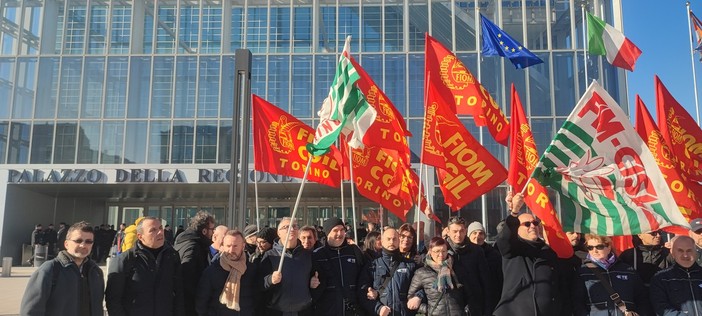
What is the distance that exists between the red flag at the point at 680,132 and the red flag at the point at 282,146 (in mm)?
4993

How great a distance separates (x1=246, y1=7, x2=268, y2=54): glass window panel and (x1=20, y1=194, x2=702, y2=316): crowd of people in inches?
751

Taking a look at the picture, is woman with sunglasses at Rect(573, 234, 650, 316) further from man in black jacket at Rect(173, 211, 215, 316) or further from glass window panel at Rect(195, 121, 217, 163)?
glass window panel at Rect(195, 121, 217, 163)

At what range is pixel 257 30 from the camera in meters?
25.0

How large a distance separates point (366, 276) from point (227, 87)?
19207 millimetres

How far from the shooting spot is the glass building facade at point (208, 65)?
23703 mm

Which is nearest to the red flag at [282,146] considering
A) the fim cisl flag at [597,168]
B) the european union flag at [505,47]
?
the european union flag at [505,47]

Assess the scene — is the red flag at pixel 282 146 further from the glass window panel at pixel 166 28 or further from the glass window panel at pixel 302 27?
the glass window panel at pixel 166 28

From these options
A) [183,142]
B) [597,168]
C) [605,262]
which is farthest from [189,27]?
[605,262]

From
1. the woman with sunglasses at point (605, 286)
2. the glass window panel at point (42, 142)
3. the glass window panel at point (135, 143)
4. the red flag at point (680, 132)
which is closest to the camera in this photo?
the woman with sunglasses at point (605, 286)

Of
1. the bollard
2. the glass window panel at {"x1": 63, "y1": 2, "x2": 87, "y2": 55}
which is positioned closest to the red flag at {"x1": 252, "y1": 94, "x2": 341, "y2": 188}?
the bollard

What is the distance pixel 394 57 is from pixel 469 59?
9.75ft

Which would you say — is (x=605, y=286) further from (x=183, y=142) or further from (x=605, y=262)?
(x=183, y=142)

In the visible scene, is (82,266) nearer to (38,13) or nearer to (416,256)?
(416,256)

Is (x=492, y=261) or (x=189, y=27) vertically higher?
(x=189, y=27)
